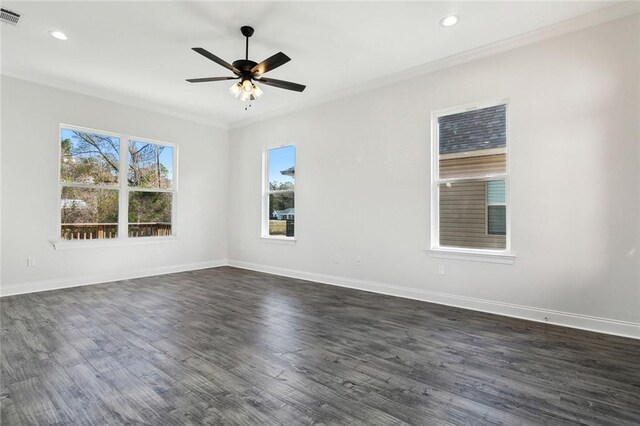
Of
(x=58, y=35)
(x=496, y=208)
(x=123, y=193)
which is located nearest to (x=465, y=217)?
(x=496, y=208)

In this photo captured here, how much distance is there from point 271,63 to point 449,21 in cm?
184

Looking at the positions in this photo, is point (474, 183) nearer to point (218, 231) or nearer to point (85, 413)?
point (85, 413)

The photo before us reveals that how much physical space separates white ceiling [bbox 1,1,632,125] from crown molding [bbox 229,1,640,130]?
0.07 meters

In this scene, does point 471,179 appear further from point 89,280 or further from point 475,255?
point 89,280

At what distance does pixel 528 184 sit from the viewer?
11.9 ft

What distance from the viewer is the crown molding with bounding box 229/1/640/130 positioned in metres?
3.16

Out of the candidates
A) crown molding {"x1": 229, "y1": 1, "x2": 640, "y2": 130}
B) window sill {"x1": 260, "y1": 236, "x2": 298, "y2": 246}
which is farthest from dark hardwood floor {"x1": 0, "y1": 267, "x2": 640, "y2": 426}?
crown molding {"x1": 229, "y1": 1, "x2": 640, "y2": 130}

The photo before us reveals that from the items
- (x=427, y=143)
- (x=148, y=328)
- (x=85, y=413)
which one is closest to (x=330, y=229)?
(x=427, y=143)

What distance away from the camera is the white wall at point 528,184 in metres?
3.16

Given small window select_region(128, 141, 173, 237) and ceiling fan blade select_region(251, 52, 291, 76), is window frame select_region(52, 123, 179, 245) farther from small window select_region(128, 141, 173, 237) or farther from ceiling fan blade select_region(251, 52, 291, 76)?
ceiling fan blade select_region(251, 52, 291, 76)

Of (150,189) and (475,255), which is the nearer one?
(475,255)

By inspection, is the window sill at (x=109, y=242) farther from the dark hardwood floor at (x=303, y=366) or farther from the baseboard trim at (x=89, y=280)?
the dark hardwood floor at (x=303, y=366)

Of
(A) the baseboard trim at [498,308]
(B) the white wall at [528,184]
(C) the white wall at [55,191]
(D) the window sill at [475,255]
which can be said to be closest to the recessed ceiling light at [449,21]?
(B) the white wall at [528,184]

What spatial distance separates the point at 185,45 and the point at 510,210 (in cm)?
416
